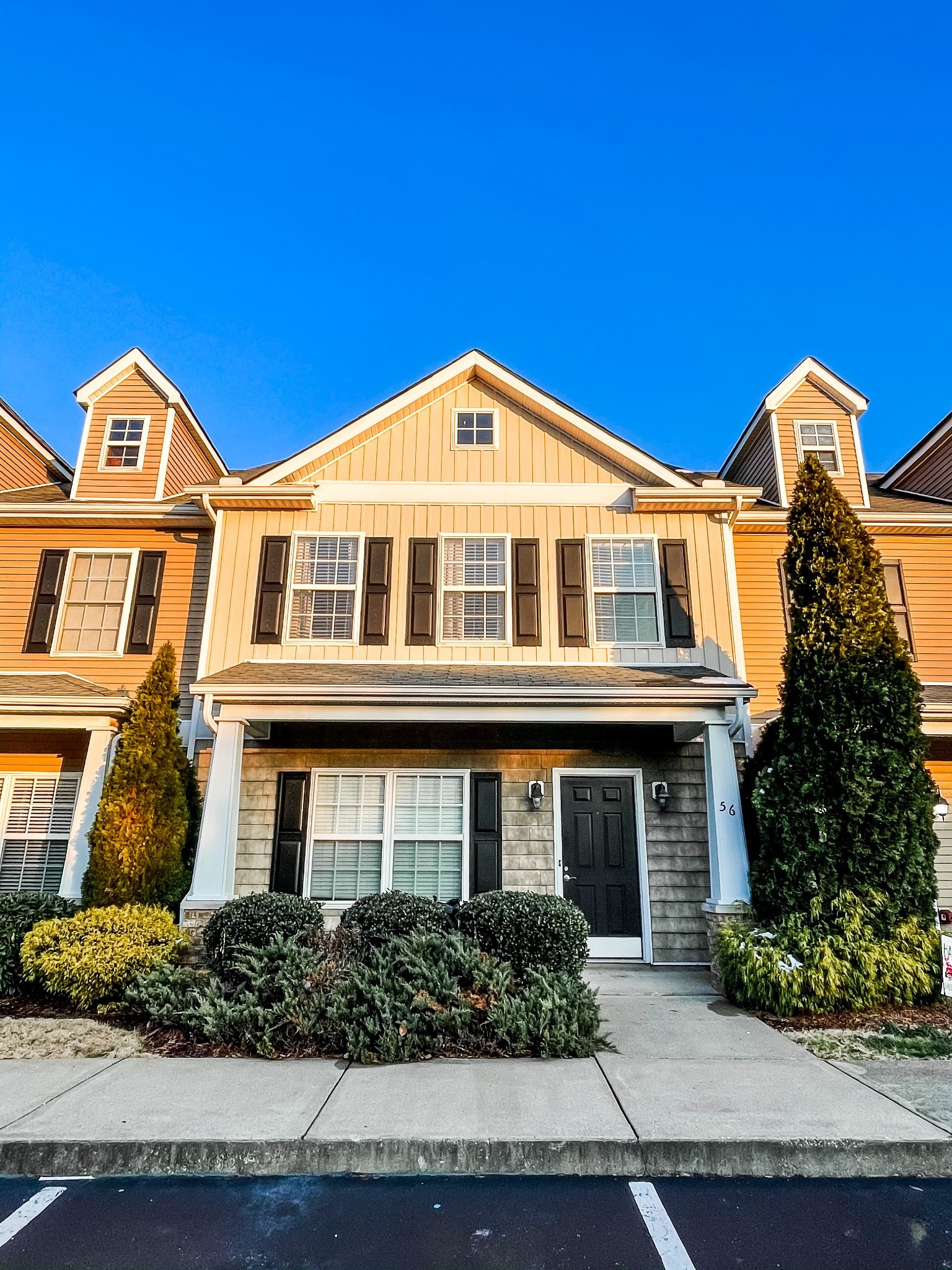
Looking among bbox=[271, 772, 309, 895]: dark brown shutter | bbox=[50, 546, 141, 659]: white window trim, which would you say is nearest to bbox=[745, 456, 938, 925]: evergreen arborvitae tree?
bbox=[271, 772, 309, 895]: dark brown shutter

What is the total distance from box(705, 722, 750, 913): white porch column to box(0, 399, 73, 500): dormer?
9.74m

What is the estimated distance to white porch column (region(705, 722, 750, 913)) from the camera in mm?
7520

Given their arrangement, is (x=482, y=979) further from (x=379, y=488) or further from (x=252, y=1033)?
(x=379, y=488)

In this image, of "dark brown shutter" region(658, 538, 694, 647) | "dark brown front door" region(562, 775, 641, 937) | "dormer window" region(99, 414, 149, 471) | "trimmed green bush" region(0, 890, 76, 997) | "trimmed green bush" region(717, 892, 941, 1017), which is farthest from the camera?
"dormer window" region(99, 414, 149, 471)

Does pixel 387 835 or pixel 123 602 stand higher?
pixel 123 602

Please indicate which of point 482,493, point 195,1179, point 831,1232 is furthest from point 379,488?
point 831,1232

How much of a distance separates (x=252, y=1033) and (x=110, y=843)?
124 inches

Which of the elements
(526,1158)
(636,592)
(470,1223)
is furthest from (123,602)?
(470,1223)

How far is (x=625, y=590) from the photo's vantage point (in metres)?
9.43

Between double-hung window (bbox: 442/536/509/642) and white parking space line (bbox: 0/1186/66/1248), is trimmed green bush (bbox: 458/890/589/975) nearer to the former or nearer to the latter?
white parking space line (bbox: 0/1186/66/1248)

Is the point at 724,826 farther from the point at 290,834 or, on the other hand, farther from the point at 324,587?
the point at 324,587

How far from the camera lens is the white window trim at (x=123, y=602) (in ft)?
31.5

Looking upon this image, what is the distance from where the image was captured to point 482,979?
5719 millimetres

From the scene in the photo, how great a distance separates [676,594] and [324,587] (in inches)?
175
